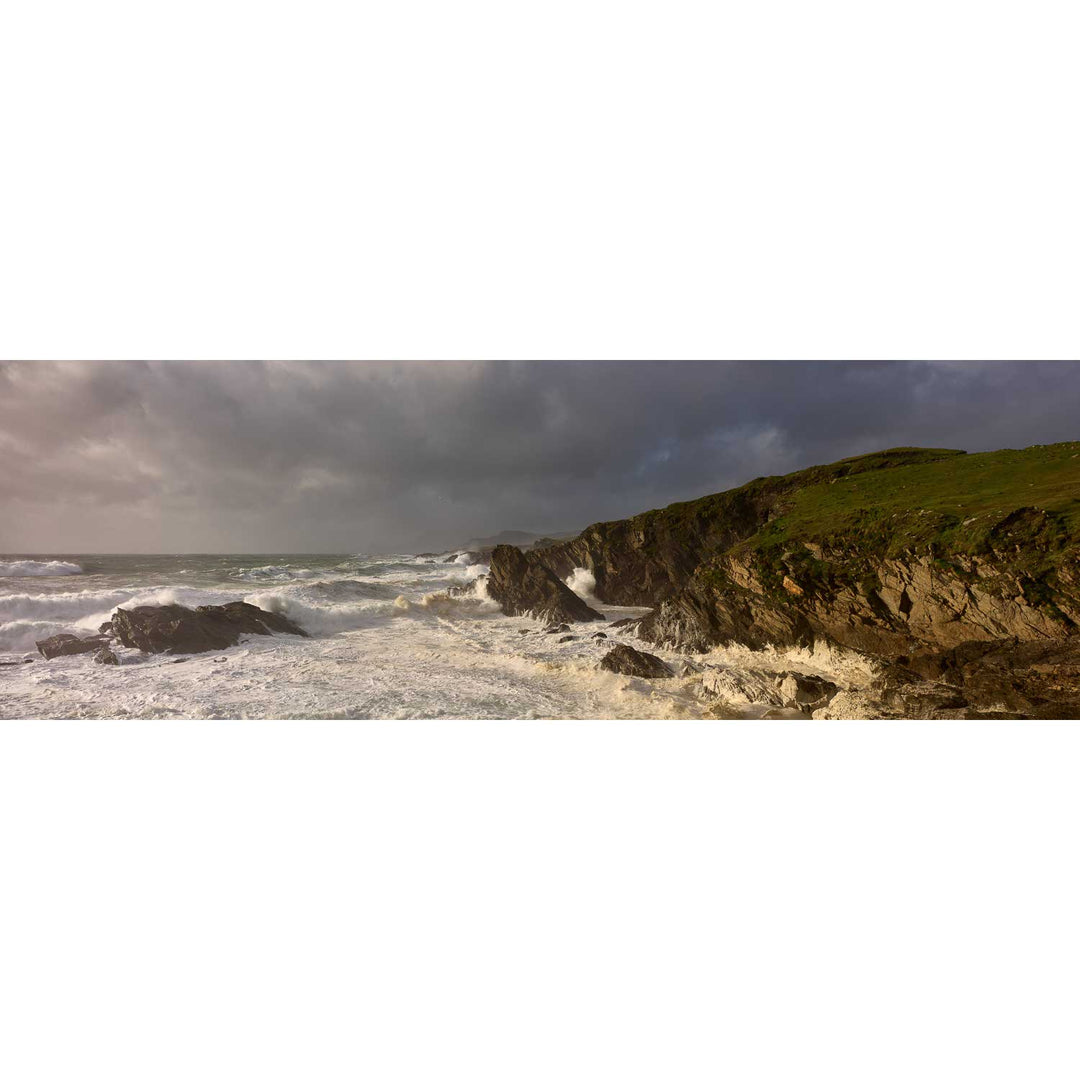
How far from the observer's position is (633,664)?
7.64 metres

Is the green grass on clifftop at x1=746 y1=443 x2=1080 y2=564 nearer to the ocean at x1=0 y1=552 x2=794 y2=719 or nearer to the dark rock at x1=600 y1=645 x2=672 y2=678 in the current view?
the dark rock at x1=600 y1=645 x2=672 y2=678

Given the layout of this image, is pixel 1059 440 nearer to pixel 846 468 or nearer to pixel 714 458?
pixel 846 468

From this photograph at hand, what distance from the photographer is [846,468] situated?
25.9 feet

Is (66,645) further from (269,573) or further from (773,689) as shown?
(773,689)

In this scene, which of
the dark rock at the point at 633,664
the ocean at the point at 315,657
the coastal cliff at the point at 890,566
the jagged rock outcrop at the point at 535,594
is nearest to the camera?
the coastal cliff at the point at 890,566

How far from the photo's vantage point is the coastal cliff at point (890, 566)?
609cm

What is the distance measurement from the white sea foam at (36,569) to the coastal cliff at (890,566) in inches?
237

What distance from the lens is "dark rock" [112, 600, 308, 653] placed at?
23.4 ft

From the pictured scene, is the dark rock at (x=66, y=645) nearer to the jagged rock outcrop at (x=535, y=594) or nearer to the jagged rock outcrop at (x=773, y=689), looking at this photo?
the jagged rock outcrop at (x=535, y=594)

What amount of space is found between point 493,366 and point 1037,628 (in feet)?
23.9

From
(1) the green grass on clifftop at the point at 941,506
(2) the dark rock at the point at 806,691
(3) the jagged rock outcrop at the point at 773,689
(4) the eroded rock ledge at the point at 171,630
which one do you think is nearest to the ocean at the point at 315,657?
(4) the eroded rock ledge at the point at 171,630

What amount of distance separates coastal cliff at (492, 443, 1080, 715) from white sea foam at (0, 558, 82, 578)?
6.03 meters

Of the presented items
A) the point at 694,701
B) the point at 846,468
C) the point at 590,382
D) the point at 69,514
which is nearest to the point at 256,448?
the point at 69,514

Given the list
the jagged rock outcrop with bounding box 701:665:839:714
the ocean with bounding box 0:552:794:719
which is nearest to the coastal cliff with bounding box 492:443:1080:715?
the jagged rock outcrop with bounding box 701:665:839:714
